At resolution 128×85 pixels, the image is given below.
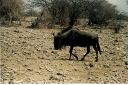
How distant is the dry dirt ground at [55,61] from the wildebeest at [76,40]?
0.59ft

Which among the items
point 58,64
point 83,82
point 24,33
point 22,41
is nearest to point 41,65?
point 58,64

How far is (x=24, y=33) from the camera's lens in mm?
9188

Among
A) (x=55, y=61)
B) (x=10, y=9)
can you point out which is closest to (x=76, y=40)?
(x=55, y=61)

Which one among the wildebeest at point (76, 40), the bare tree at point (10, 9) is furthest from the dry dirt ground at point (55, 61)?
the bare tree at point (10, 9)

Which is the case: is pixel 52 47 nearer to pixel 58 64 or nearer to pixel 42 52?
pixel 42 52

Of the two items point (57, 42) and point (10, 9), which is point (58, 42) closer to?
point (57, 42)

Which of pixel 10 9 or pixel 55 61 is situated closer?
pixel 55 61

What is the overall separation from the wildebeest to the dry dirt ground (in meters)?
0.18

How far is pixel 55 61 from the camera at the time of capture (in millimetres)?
6883

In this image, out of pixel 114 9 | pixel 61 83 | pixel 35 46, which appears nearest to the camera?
pixel 61 83

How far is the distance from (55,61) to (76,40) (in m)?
0.69

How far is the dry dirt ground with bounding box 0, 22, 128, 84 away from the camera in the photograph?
6141 millimetres

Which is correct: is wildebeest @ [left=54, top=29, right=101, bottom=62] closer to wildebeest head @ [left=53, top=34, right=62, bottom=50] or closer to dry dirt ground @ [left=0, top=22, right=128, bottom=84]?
wildebeest head @ [left=53, top=34, right=62, bottom=50]

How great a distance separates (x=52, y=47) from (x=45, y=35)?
36.8 inches
